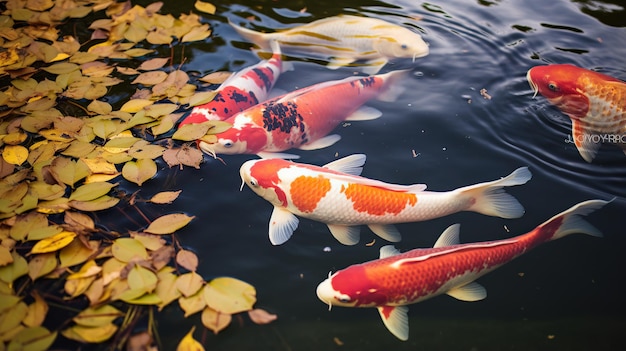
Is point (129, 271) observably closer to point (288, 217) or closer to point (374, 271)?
point (288, 217)

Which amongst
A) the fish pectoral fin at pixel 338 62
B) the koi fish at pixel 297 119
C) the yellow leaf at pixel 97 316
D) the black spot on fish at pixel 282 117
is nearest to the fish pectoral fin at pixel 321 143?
the koi fish at pixel 297 119

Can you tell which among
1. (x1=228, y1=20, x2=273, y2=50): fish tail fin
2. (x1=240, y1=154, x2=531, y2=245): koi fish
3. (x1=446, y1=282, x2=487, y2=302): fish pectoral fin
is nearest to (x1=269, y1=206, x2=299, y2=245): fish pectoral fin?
(x1=240, y1=154, x2=531, y2=245): koi fish

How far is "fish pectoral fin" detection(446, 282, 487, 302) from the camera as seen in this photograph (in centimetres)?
224

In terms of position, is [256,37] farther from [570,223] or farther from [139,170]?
[570,223]

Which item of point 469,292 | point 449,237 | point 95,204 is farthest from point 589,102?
point 95,204

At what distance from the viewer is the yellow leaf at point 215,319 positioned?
2051 mm

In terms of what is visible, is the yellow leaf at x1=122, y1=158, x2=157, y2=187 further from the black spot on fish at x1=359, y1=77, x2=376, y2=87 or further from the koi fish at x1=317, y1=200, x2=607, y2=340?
the black spot on fish at x1=359, y1=77, x2=376, y2=87

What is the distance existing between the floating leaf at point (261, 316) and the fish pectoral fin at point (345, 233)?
20.5 inches

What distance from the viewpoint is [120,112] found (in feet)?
9.91

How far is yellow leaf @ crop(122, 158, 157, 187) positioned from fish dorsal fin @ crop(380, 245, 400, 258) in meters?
1.26

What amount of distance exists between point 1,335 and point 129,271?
52 centimetres

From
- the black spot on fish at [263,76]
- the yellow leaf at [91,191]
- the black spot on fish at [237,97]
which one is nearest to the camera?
the yellow leaf at [91,191]

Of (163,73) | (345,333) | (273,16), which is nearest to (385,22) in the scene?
(273,16)

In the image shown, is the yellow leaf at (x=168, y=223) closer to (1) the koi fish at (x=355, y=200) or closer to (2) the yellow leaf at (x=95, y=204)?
(2) the yellow leaf at (x=95, y=204)
